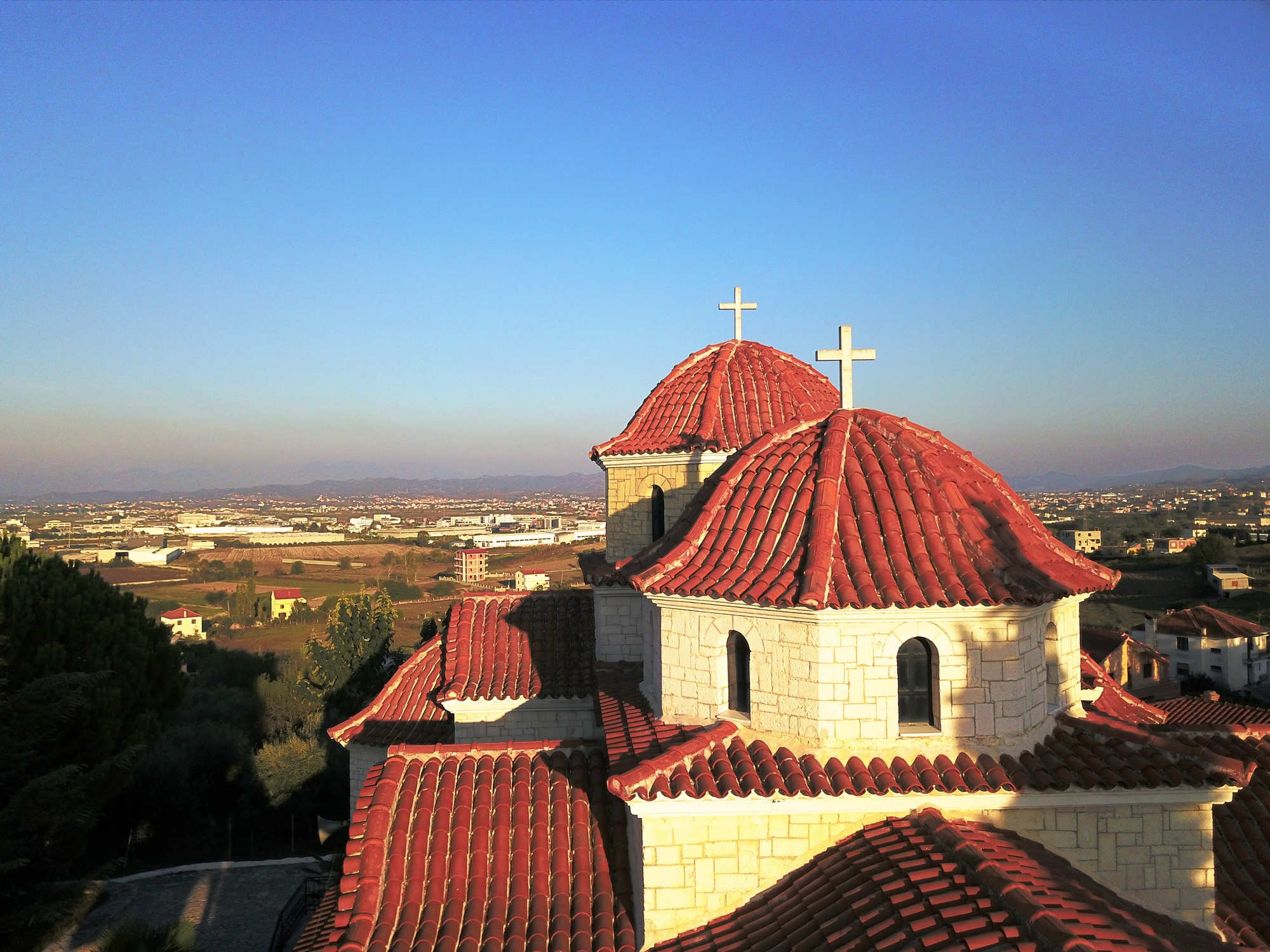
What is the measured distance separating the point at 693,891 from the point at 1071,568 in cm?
441

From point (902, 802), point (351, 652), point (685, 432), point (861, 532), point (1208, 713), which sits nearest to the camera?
point (902, 802)

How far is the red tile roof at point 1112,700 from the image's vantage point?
32.7 feet

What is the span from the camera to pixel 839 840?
6.64m

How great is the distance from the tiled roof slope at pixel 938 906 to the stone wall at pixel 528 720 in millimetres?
6115

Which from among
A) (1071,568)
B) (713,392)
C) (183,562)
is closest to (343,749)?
(713,392)

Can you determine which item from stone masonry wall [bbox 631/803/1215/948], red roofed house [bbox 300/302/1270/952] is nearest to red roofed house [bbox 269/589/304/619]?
red roofed house [bbox 300/302/1270/952]

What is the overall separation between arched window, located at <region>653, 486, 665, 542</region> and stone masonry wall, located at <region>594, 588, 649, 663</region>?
3.41ft

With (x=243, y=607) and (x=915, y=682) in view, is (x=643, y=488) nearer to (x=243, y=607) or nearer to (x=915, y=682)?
(x=915, y=682)

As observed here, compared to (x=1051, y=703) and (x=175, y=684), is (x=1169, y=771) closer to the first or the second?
(x=1051, y=703)

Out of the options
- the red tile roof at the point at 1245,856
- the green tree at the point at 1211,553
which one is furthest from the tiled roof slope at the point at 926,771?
the green tree at the point at 1211,553

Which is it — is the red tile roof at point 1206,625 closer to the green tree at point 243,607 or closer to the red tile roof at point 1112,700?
the red tile roof at point 1112,700

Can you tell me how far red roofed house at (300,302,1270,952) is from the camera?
246 inches

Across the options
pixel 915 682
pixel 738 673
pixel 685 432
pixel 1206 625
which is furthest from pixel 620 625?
pixel 1206 625

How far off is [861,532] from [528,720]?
23.4ft
